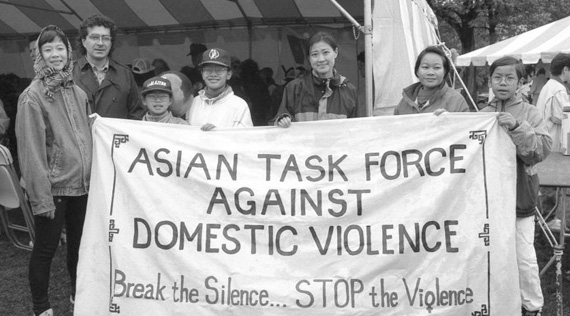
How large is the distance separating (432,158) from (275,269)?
3.48 ft

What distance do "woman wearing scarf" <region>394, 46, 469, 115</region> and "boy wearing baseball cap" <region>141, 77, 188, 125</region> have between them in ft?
4.78

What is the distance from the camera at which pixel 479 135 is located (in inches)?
140

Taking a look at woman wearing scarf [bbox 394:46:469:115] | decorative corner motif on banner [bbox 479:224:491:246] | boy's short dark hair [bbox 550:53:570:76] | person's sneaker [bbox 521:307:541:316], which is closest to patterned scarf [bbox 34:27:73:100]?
woman wearing scarf [bbox 394:46:469:115]

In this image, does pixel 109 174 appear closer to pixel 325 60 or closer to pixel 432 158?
pixel 325 60

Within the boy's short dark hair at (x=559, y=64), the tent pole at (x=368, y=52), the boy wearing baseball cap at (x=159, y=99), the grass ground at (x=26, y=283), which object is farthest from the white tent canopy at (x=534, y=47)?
the boy wearing baseball cap at (x=159, y=99)

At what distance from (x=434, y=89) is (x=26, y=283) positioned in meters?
3.47

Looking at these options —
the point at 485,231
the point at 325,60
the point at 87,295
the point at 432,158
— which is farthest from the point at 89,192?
the point at 485,231

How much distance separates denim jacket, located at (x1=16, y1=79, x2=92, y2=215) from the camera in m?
3.67

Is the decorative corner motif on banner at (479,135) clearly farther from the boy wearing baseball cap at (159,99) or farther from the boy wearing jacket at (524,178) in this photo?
the boy wearing baseball cap at (159,99)

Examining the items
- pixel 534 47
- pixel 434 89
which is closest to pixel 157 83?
pixel 434 89

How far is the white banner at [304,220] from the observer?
3.47 meters

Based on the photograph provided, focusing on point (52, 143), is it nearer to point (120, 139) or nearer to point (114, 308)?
point (120, 139)

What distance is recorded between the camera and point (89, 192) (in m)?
3.76

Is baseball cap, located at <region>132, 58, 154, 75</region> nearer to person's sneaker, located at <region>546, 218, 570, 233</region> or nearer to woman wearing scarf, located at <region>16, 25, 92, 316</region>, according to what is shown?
woman wearing scarf, located at <region>16, 25, 92, 316</region>
